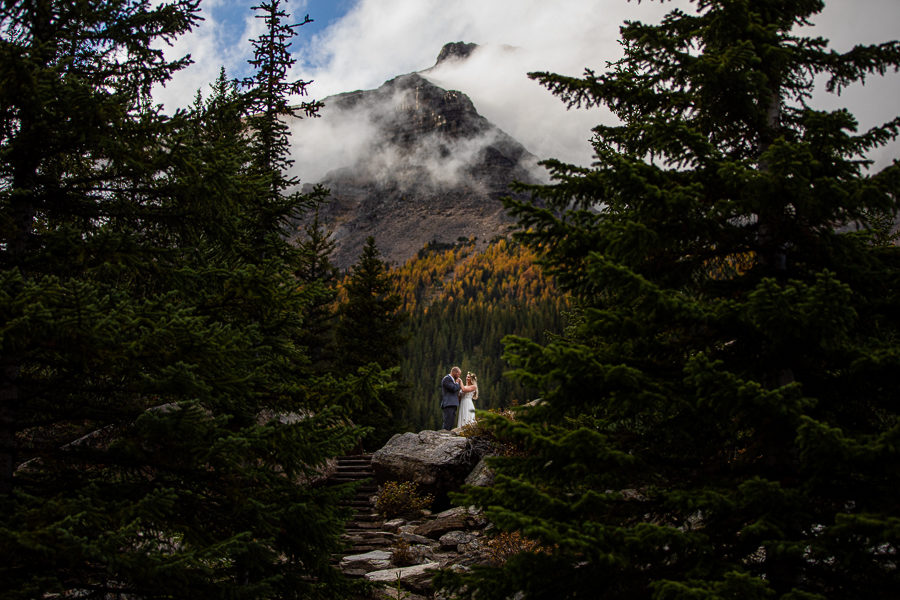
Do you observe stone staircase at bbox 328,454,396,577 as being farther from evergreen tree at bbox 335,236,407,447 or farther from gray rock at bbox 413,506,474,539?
evergreen tree at bbox 335,236,407,447

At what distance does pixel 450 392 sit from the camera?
18.2 m

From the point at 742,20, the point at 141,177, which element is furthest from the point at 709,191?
the point at 141,177

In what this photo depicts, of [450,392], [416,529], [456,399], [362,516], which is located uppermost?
[450,392]

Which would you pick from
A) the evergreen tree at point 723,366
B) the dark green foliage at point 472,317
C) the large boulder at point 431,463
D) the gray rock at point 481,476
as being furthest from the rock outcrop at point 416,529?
the dark green foliage at point 472,317

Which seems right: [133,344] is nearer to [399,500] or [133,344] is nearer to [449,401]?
[399,500]

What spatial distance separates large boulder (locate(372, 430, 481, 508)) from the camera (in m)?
13.4

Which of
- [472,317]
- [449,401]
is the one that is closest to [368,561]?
[449,401]

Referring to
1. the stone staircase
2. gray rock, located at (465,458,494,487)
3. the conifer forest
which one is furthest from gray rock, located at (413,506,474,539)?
the conifer forest

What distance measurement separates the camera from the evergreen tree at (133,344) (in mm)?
3766

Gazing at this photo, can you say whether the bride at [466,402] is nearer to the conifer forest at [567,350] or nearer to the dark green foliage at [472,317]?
the conifer forest at [567,350]

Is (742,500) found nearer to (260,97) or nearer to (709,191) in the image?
(709,191)

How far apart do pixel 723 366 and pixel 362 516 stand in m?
10.2

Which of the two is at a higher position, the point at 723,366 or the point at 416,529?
the point at 723,366

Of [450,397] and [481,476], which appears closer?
[481,476]
